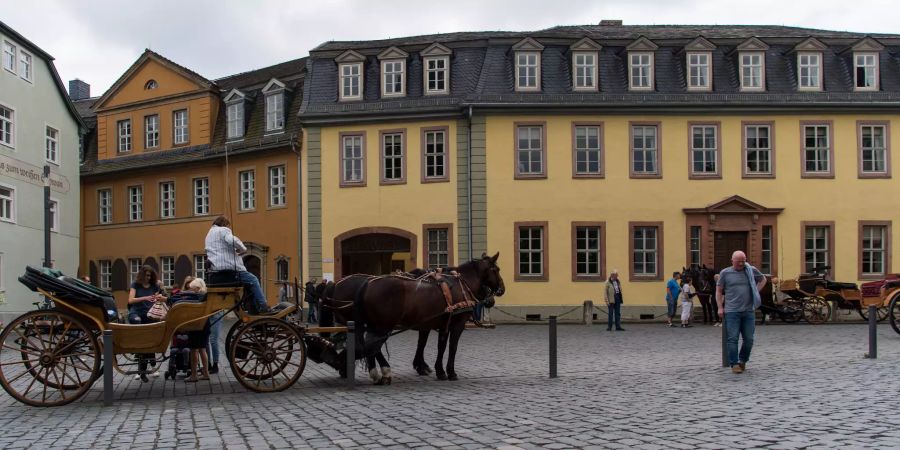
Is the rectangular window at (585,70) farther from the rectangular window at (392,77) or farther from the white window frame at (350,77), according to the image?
the white window frame at (350,77)

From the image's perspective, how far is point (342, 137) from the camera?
30.1 m

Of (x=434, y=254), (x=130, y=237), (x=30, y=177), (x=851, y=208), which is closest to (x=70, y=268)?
(x=130, y=237)

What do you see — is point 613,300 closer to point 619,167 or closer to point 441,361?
point 619,167

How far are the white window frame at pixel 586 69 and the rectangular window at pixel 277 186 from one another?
36.5 feet

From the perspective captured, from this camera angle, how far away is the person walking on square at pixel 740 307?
1197cm

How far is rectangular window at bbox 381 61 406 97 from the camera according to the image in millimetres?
30219

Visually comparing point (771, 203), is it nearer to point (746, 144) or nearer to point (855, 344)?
point (746, 144)

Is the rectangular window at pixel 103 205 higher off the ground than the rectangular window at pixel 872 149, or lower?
lower

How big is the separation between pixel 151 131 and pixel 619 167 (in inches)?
791

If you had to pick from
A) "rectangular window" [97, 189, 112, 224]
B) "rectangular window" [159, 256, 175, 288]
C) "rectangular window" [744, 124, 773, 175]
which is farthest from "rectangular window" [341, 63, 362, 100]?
"rectangular window" [97, 189, 112, 224]

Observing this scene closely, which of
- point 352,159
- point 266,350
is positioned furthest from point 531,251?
point 266,350

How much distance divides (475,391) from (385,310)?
1.74m

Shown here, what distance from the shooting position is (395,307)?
11.5 meters

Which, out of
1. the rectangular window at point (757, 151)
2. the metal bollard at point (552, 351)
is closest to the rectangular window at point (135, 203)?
the rectangular window at point (757, 151)
